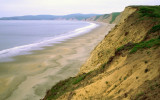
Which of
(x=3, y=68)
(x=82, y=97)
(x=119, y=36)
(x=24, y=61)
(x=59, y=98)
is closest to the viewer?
(x=82, y=97)

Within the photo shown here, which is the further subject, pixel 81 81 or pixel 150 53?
pixel 81 81

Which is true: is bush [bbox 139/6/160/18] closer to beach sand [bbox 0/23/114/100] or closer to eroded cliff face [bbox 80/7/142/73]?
eroded cliff face [bbox 80/7/142/73]

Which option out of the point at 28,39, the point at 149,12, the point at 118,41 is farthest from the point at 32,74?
the point at 28,39

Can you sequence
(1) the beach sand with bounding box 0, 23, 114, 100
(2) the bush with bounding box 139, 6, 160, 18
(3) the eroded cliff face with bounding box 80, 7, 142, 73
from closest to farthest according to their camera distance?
(1) the beach sand with bounding box 0, 23, 114, 100, (3) the eroded cliff face with bounding box 80, 7, 142, 73, (2) the bush with bounding box 139, 6, 160, 18

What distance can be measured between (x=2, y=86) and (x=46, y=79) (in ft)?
12.1

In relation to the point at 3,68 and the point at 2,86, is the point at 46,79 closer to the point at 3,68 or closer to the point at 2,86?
the point at 2,86

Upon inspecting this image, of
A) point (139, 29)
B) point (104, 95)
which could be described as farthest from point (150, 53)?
point (139, 29)

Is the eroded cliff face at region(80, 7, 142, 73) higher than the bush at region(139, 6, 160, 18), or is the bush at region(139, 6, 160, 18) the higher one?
the bush at region(139, 6, 160, 18)

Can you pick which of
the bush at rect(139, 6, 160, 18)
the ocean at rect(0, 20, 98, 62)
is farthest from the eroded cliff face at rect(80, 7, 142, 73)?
the ocean at rect(0, 20, 98, 62)

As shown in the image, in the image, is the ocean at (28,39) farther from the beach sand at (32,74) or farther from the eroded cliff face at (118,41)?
the eroded cliff face at (118,41)

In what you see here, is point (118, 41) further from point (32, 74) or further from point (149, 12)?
point (32, 74)

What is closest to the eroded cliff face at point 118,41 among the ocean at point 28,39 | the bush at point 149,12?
the bush at point 149,12

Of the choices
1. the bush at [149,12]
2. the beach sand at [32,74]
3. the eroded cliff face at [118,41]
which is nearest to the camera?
the beach sand at [32,74]

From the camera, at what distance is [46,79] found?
1567cm
